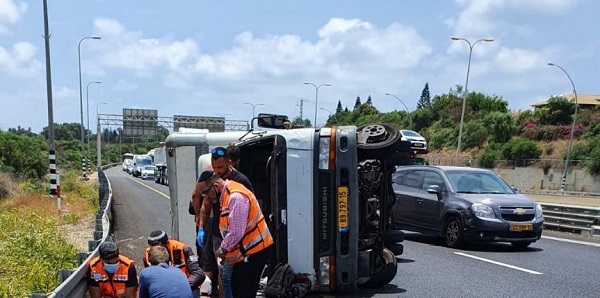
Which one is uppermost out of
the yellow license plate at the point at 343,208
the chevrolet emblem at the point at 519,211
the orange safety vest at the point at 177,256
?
the yellow license plate at the point at 343,208

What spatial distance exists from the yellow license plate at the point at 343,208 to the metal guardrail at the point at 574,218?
9206 mm

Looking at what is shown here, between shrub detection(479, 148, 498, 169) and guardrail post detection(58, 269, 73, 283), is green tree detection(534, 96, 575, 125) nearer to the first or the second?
shrub detection(479, 148, 498, 169)

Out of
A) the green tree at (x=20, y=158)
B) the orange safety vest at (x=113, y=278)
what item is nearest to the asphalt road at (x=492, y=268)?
the orange safety vest at (x=113, y=278)

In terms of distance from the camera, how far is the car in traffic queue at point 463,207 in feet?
32.7

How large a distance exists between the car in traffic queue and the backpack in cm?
340

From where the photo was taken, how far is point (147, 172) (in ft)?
156

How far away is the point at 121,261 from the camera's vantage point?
5.62 m

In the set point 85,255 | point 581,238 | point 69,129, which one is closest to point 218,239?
point 85,255

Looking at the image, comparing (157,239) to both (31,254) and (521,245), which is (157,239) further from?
(521,245)

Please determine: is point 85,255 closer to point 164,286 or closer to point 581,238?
point 164,286

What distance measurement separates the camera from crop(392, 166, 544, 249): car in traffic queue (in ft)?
32.7

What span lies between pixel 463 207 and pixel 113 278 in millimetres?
6856

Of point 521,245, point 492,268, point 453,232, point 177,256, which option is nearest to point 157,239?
point 177,256

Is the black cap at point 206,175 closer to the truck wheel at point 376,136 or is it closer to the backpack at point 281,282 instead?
the backpack at point 281,282
